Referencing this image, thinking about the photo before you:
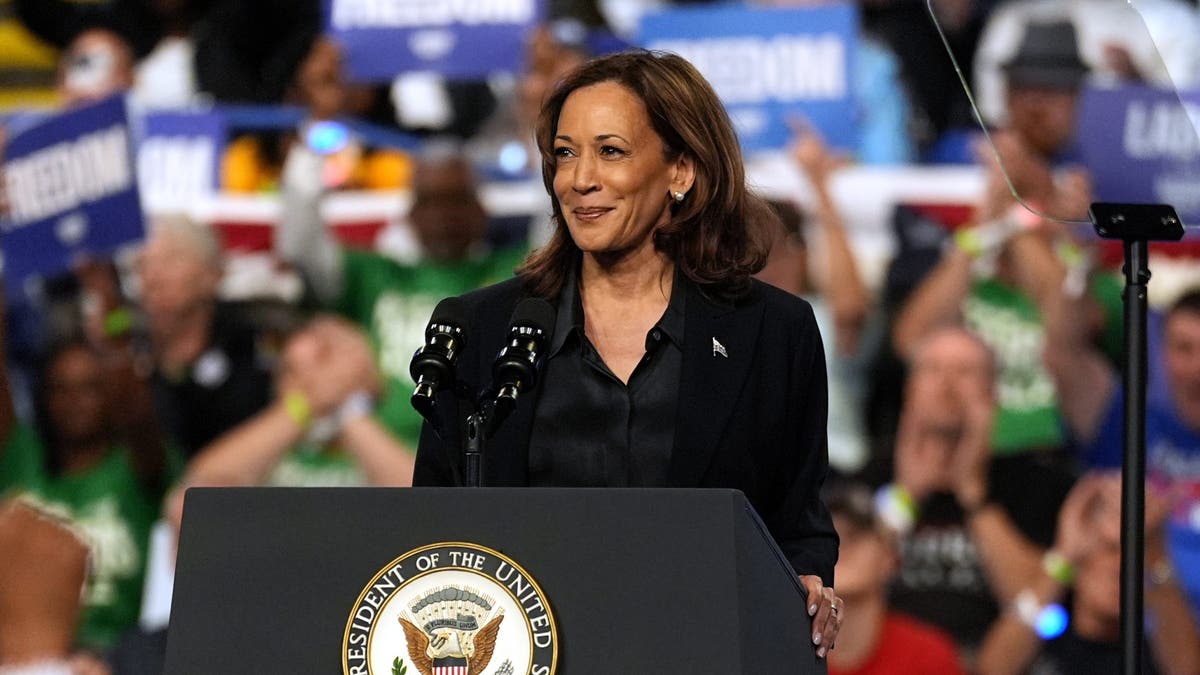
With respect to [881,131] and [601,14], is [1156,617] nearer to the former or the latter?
[881,131]

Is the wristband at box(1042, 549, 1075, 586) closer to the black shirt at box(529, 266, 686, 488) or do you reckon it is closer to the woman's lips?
the black shirt at box(529, 266, 686, 488)

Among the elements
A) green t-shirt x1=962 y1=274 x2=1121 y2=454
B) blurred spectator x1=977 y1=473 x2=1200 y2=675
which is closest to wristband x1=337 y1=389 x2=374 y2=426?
green t-shirt x1=962 y1=274 x2=1121 y2=454

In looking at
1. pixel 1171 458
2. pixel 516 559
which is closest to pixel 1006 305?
pixel 1171 458

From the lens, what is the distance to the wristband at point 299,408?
544cm

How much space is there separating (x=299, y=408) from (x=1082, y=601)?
2430 mm

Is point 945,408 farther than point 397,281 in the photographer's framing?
No

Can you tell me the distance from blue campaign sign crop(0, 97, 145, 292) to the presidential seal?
156 inches

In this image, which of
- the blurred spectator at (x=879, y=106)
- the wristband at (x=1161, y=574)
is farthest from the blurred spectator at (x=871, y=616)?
the blurred spectator at (x=879, y=106)

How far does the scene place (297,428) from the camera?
5438 mm

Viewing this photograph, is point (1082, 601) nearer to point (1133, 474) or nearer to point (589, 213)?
point (1133, 474)

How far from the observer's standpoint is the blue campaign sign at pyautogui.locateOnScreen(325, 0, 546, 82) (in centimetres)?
548

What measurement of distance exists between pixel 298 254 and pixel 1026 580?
8.10 ft

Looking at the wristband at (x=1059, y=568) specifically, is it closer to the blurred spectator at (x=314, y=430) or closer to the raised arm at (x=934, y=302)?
the raised arm at (x=934, y=302)

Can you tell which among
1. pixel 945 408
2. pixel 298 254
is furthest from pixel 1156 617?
pixel 298 254
